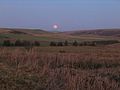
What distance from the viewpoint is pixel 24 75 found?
1098 centimetres

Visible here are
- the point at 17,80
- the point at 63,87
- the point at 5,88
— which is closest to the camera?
the point at 5,88

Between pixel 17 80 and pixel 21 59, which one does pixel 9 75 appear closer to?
pixel 17 80

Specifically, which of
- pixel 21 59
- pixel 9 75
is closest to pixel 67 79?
pixel 9 75

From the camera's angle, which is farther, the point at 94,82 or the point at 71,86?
the point at 94,82

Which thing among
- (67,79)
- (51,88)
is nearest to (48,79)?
(67,79)

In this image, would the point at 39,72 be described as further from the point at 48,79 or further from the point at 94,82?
the point at 94,82

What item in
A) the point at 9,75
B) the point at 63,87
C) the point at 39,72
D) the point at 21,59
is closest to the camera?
the point at 63,87

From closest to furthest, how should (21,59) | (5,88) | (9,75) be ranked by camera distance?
1. (5,88)
2. (9,75)
3. (21,59)

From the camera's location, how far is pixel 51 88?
915 centimetres

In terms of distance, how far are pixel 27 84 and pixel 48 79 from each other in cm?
110

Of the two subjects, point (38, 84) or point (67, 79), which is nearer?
point (38, 84)

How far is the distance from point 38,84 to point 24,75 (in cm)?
145

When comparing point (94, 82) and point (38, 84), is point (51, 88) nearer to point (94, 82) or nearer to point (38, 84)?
point (38, 84)

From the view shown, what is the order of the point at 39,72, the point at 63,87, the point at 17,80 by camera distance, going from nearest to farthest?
the point at 63,87 → the point at 17,80 → the point at 39,72
